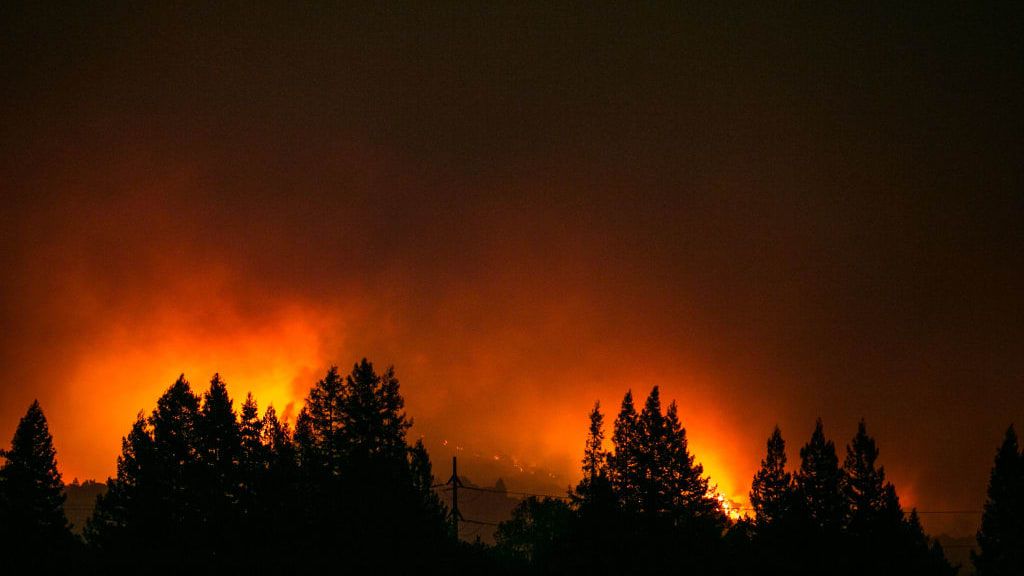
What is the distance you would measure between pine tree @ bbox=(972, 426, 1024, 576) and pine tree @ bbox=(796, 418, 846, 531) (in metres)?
13.8

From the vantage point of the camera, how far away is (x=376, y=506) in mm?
44344

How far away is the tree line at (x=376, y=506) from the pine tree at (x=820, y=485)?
0.09m

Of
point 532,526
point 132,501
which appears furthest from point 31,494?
point 532,526

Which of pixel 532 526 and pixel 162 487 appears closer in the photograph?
pixel 162 487

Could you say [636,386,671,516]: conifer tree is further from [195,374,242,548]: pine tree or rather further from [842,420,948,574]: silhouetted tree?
[195,374,242,548]: pine tree

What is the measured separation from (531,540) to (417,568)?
4464cm

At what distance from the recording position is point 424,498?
49.6m

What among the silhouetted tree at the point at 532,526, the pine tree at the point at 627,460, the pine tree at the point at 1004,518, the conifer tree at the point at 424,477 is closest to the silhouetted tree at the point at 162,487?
the conifer tree at the point at 424,477

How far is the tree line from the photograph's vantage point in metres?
44.3

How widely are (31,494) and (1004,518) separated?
2712 inches

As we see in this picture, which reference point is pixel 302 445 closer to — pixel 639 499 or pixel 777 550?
pixel 639 499

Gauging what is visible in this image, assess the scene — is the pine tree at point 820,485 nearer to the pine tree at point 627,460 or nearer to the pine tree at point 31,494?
the pine tree at point 627,460

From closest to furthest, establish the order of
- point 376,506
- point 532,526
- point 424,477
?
point 376,506, point 424,477, point 532,526

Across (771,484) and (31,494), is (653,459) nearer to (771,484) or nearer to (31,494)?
(771,484)
